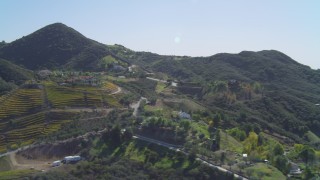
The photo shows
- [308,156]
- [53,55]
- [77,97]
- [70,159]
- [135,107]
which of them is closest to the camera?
[70,159]

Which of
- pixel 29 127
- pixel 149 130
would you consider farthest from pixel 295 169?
pixel 29 127

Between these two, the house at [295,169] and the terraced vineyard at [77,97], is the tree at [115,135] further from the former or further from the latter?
the house at [295,169]

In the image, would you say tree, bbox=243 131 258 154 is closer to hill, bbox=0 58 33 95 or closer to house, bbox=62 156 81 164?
house, bbox=62 156 81 164

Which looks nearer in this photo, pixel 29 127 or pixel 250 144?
pixel 250 144

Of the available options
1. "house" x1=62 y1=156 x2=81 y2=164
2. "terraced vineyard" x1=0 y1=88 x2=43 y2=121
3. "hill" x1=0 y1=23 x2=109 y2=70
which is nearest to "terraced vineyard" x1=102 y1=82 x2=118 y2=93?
"terraced vineyard" x1=0 y1=88 x2=43 y2=121

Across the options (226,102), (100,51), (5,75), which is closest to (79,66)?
(100,51)

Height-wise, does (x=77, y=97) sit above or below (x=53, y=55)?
below

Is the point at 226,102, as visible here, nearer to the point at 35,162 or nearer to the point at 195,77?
the point at 195,77

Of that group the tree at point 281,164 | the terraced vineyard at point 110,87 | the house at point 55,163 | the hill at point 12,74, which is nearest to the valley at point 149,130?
the tree at point 281,164

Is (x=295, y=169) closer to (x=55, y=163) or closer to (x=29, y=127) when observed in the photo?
(x=55, y=163)
